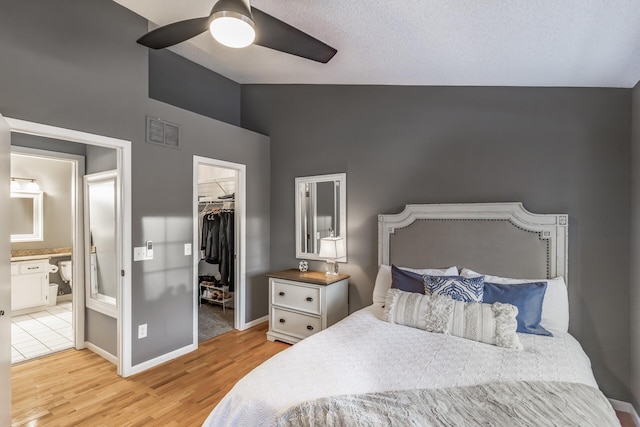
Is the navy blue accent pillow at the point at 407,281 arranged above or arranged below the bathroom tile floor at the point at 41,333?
above

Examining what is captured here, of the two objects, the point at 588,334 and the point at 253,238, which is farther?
the point at 253,238

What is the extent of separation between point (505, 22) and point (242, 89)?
333 cm

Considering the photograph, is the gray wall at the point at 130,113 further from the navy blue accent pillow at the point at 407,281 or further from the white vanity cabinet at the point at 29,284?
the white vanity cabinet at the point at 29,284

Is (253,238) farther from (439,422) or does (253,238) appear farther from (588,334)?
(588,334)

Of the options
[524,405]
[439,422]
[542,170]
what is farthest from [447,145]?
[439,422]

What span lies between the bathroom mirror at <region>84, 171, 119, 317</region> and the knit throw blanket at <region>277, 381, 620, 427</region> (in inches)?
102

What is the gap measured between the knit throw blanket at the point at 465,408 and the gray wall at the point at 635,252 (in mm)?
1210

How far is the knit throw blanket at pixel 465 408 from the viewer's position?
118 cm

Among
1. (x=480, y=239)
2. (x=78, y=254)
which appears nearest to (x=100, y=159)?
(x=78, y=254)

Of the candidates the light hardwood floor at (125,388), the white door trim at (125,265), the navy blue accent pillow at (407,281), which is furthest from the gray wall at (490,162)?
the white door trim at (125,265)

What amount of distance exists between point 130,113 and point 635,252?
4.09m

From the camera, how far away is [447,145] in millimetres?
2895

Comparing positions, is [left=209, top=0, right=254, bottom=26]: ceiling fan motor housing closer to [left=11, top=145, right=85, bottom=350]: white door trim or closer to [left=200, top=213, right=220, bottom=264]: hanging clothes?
[left=11, top=145, right=85, bottom=350]: white door trim

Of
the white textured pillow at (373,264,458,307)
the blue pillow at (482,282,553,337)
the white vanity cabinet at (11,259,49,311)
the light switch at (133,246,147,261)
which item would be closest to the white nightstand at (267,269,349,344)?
the white textured pillow at (373,264,458,307)
